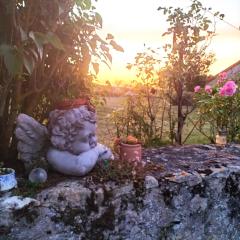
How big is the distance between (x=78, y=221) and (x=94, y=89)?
3.67ft

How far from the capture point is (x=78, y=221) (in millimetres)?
2115

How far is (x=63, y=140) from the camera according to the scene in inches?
83.7

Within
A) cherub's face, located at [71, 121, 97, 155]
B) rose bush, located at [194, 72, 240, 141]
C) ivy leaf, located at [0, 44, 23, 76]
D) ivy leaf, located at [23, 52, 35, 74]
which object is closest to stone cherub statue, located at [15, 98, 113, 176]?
cherub's face, located at [71, 121, 97, 155]

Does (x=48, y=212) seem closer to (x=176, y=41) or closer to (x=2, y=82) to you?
(x=2, y=82)

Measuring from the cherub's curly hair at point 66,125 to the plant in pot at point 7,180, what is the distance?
0.87ft

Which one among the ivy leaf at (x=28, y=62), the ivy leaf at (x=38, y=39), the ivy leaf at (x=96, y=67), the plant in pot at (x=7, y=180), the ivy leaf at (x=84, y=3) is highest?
the ivy leaf at (x=84, y=3)

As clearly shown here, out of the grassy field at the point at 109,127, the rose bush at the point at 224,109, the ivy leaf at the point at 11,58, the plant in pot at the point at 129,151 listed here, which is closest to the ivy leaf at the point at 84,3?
the ivy leaf at the point at 11,58

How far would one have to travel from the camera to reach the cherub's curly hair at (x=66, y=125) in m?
2.11

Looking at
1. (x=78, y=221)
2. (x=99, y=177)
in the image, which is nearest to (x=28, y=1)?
(x=99, y=177)

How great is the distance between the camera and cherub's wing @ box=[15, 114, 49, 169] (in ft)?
7.05

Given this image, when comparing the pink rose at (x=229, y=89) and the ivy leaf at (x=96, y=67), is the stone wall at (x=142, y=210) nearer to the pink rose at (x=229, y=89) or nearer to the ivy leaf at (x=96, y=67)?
the ivy leaf at (x=96, y=67)

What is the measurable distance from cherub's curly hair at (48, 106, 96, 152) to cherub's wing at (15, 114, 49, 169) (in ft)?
0.31

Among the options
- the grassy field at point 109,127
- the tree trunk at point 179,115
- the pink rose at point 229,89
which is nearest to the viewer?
the pink rose at point 229,89

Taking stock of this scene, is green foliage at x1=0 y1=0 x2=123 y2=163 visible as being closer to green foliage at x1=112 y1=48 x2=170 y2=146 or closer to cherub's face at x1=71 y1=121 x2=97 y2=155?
cherub's face at x1=71 y1=121 x2=97 y2=155
